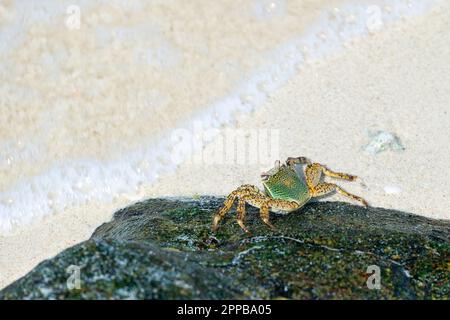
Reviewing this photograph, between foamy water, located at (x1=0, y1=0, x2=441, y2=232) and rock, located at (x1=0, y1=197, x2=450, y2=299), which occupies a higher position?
foamy water, located at (x1=0, y1=0, x2=441, y2=232)

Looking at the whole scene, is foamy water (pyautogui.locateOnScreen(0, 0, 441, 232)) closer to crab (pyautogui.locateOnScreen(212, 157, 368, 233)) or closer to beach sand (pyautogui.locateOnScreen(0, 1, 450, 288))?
beach sand (pyautogui.locateOnScreen(0, 1, 450, 288))

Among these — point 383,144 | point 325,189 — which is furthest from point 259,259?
point 383,144

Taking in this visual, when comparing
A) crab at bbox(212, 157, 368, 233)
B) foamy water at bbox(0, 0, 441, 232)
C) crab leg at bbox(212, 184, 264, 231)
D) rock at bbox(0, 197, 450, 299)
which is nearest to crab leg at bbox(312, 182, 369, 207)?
crab at bbox(212, 157, 368, 233)

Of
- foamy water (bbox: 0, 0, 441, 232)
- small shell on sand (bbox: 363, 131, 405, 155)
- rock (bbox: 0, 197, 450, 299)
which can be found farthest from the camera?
foamy water (bbox: 0, 0, 441, 232)

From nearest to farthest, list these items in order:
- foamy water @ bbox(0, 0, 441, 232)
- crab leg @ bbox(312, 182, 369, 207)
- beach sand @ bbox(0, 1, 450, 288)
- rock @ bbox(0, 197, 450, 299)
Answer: rock @ bbox(0, 197, 450, 299)
crab leg @ bbox(312, 182, 369, 207)
beach sand @ bbox(0, 1, 450, 288)
foamy water @ bbox(0, 0, 441, 232)

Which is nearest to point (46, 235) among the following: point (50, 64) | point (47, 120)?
point (47, 120)
